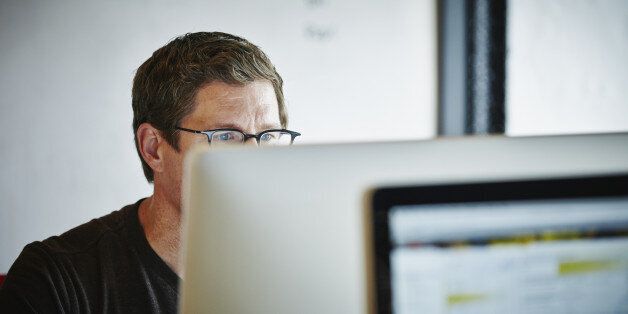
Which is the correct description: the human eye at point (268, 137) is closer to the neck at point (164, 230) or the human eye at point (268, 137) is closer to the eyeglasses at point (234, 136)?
the eyeglasses at point (234, 136)

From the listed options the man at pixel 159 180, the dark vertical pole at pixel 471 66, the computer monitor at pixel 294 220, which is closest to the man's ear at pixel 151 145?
the man at pixel 159 180

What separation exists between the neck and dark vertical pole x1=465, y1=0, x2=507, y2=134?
1386 millimetres

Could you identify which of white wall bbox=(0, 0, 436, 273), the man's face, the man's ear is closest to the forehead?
the man's face

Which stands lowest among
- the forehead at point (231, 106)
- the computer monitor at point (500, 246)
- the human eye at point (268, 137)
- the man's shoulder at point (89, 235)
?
the man's shoulder at point (89, 235)

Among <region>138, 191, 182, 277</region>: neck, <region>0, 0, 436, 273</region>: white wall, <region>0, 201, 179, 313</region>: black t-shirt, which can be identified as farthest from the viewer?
<region>0, 0, 436, 273</region>: white wall

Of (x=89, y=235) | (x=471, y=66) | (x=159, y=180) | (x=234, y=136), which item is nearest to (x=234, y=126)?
(x=234, y=136)

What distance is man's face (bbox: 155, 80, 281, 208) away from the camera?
1118 millimetres

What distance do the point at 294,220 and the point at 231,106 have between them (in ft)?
2.23

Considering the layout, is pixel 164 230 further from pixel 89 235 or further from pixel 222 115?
pixel 222 115

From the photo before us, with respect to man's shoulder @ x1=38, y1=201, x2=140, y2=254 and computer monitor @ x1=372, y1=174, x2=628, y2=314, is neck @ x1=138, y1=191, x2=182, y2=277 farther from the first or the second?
computer monitor @ x1=372, y1=174, x2=628, y2=314

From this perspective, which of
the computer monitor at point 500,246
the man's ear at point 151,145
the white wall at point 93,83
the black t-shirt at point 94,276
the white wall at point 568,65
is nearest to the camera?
the computer monitor at point 500,246

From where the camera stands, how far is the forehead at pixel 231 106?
112 centimetres

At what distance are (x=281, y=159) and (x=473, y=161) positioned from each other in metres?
0.18

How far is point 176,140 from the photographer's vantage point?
3.85ft
